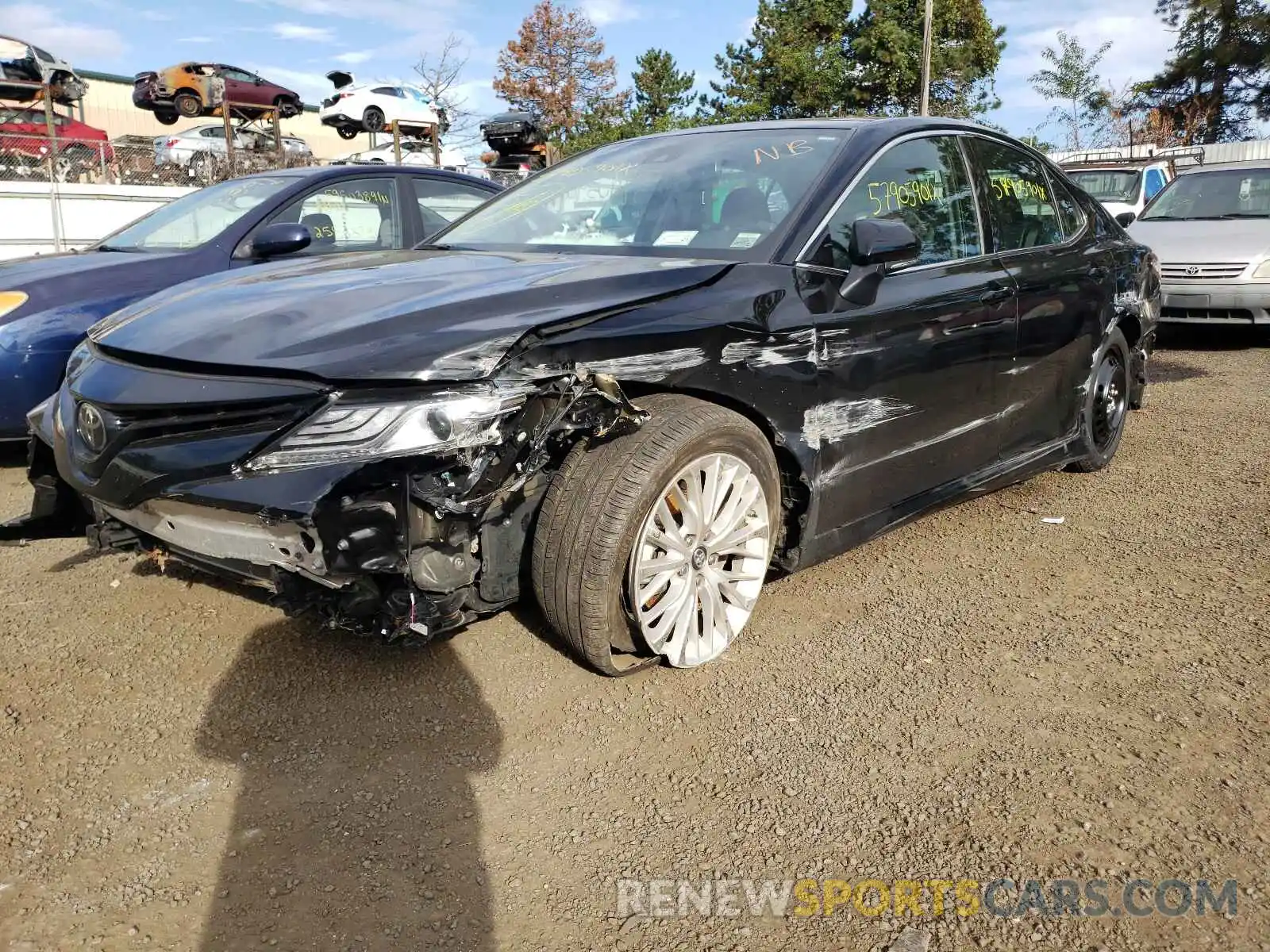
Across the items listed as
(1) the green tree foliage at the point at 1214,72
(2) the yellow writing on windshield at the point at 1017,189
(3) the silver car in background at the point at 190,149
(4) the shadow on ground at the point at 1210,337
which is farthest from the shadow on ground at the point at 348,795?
(1) the green tree foliage at the point at 1214,72

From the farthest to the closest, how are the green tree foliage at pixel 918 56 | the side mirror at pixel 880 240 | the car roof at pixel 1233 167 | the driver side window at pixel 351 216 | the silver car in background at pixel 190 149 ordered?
the green tree foliage at pixel 918 56, the silver car in background at pixel 190 149, the car roof at pixel 1233 167, the driver side window at pixel 351 216, the side mirror at pixel 880 240

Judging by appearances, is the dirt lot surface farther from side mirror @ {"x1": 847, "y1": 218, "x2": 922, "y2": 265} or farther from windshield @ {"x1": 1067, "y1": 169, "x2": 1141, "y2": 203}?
windshield @ {"x1": 1067, "y1": 169, "x2": 1141, "y2": 203}

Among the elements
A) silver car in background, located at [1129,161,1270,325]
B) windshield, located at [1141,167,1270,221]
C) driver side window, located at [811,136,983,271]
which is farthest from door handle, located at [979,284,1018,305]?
windshield, located at [1141,167,1270,221]

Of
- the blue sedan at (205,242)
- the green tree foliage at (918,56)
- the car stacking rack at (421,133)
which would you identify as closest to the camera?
the blue sedan at (205,242)

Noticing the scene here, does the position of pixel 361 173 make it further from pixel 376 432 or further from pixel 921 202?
pixel 376 432

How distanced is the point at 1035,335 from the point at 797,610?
62.8 inches

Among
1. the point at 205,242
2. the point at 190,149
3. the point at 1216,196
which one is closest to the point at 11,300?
the point at 205,242

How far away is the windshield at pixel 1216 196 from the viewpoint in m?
9.55

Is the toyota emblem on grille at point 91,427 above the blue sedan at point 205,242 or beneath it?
beneath

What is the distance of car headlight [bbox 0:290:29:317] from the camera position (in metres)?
4.68

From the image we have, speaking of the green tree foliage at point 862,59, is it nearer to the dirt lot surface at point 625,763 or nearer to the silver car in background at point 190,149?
the silver car in background at point 190,149

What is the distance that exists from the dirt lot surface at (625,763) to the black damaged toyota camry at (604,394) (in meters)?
0.34

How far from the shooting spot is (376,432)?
2242mm

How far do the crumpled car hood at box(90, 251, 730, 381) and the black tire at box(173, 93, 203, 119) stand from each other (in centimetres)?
2514
